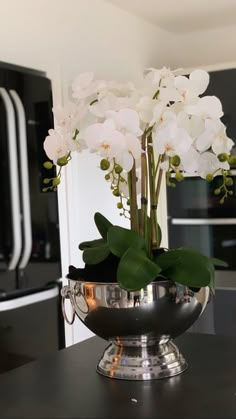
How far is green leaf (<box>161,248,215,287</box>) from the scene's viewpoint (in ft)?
3.86

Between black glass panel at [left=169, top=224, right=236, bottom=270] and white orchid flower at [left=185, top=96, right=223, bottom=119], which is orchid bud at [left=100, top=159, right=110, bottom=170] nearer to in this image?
white orchid flower at [left=185, top=96, right=223, bottom=119]

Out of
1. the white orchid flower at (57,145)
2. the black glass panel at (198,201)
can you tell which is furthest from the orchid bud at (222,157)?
the black glass panel at (198,201)

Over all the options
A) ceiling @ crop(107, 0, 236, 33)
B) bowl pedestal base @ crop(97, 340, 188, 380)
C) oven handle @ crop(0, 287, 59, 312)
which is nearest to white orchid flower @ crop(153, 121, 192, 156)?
bowl pedestal base @ crop(97, 340, 188, 380)

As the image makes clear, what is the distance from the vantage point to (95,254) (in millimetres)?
1261

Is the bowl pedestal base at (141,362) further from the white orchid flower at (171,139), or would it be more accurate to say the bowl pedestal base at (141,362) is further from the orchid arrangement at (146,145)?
the white orchid flower at (171,139)

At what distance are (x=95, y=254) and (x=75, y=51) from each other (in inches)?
82.7

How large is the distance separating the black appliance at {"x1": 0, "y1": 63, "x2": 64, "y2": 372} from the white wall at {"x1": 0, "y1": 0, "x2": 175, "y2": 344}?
150 mm

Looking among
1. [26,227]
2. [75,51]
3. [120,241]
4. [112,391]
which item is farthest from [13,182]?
[112,391]

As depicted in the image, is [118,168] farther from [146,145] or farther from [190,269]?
[190,269]

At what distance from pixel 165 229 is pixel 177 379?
2.57 metres

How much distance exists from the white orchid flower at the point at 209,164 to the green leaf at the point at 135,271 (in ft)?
0.75

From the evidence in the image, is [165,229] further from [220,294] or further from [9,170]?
[9,170]

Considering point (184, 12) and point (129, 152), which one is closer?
point (129, 152)

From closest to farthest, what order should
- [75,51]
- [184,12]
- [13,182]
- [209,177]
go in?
[209,177] < [13,182] < [75,51] < [184,12]
